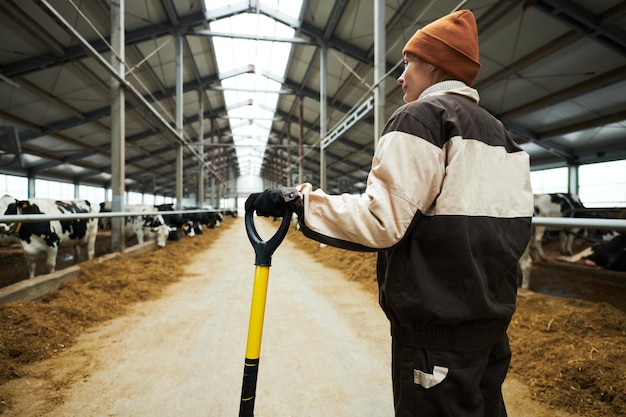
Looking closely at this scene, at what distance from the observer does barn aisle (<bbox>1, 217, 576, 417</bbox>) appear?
1.72 meters

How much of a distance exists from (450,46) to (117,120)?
6.46 m

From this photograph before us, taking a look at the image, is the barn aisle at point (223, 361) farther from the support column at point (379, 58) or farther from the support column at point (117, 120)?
the support column at point (379, 58)

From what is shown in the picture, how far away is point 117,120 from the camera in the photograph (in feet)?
19.7

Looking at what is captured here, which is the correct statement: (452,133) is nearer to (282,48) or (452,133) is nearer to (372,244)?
(372,244)

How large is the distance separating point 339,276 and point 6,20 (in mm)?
8094

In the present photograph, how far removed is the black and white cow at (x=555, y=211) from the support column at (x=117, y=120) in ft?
27.1

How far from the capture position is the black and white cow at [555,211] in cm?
725

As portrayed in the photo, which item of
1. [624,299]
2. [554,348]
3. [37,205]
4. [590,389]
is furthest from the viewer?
[37,205]

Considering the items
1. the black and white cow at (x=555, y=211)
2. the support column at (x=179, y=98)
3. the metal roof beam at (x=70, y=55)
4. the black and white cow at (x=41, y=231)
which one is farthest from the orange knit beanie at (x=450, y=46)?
the support column at (x=179, y=98)

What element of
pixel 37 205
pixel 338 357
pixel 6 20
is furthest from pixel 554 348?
pixel 6 20

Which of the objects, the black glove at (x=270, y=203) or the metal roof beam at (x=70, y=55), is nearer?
the black glove at (x=270, y=203)

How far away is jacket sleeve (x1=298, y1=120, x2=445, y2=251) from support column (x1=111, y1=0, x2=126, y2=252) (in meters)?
6.10

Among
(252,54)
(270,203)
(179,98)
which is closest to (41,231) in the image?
(270,203)

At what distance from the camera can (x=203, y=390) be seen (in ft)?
6.10
